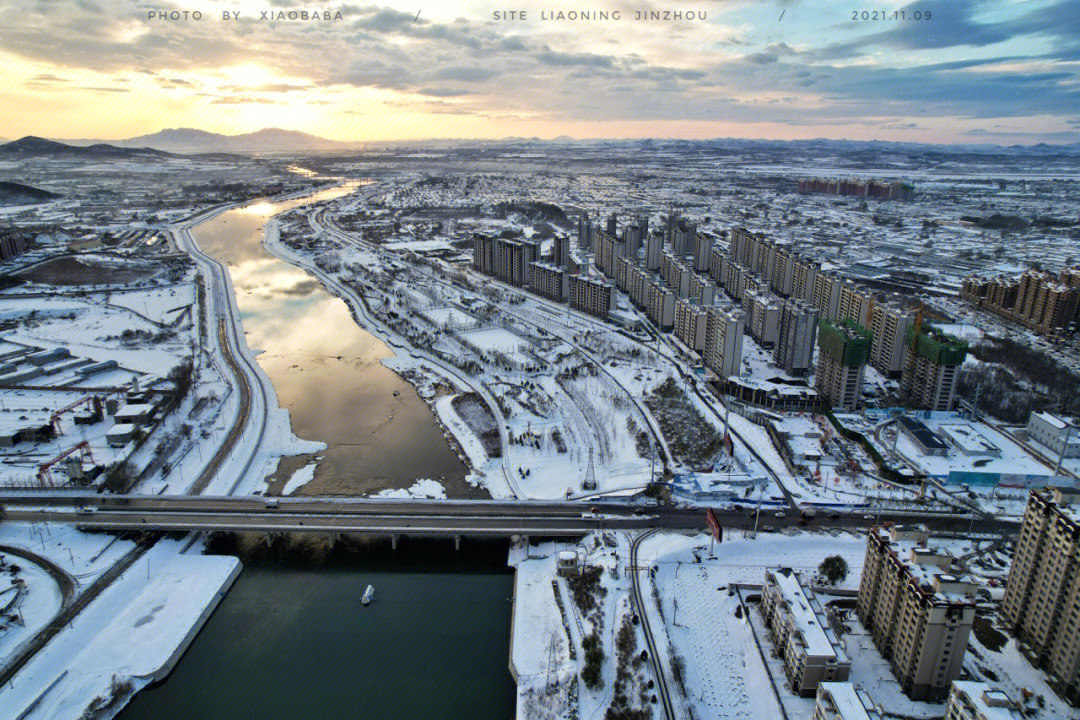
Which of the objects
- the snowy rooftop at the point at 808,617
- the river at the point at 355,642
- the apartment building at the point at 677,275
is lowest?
the river at the point at 355,642

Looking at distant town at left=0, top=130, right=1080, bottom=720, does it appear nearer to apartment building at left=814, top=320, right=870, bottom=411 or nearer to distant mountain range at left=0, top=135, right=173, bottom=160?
apartment building at left=814, top=320, right=870, bottom=411

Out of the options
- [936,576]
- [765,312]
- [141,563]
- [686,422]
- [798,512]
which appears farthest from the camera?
[765,312]

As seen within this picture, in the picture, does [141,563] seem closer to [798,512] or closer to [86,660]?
[86,660]

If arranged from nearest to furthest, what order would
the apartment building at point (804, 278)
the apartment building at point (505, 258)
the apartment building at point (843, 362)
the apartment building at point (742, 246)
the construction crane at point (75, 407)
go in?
the construction crane at point (75, 407) < the apartment building at point (843, 362) < the apartment building at point (804, 278) < the apartment building at point (505, 258) < the apartment building at point (742, 246)

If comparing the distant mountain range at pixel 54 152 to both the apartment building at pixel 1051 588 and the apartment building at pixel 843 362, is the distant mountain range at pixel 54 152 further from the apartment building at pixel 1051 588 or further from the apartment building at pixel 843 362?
the apartment building at pixel 1051 588

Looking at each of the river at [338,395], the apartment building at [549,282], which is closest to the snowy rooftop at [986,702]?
the river at [338,395]

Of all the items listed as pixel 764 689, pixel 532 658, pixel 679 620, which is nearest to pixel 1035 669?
pixel 764 689

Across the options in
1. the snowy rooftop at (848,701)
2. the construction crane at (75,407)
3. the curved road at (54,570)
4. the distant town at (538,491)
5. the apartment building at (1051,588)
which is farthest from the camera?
the construction crane at (75,407)
